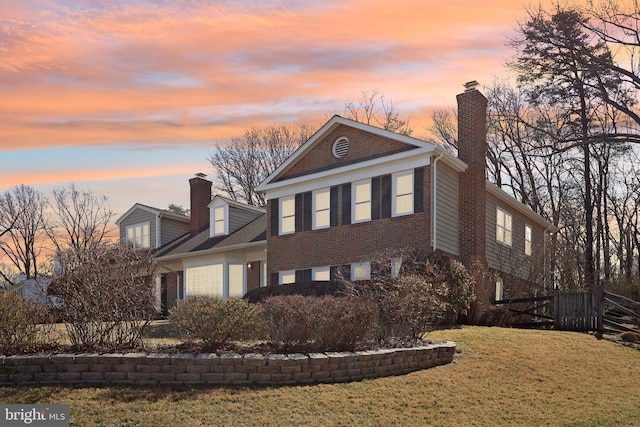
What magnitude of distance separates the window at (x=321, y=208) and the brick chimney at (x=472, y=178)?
434 centimetres

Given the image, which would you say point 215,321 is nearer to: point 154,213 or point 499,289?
point 499,289

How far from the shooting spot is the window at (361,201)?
21031 millimetres

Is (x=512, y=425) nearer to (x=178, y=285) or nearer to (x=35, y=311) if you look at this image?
(x=35, y=311)

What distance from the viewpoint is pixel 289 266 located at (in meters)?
22.9

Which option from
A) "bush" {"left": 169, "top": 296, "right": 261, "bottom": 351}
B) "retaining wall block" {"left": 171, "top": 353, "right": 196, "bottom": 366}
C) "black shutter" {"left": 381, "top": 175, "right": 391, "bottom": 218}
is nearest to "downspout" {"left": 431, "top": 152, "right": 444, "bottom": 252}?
"black shutter" {"left": 381, "top": 175, "right": 391, "bottom": 218}

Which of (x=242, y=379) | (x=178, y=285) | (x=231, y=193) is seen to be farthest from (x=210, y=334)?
(x=231, y=193)

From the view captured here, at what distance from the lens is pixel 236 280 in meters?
26.8

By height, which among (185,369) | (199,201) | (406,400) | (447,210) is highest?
(199,201)

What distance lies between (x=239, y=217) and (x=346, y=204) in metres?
8.88

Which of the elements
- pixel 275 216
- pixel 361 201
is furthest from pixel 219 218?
pixel 361 201

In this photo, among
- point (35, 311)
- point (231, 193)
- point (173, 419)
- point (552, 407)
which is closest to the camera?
point (173, 419)

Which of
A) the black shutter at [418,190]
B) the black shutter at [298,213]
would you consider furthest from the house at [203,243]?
the black shutter at [418,190]

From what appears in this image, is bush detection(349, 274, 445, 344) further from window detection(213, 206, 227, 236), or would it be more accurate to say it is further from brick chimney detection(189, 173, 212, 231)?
brick chimney detection(189, 173, 212, 231)

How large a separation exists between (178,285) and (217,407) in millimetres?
20891
